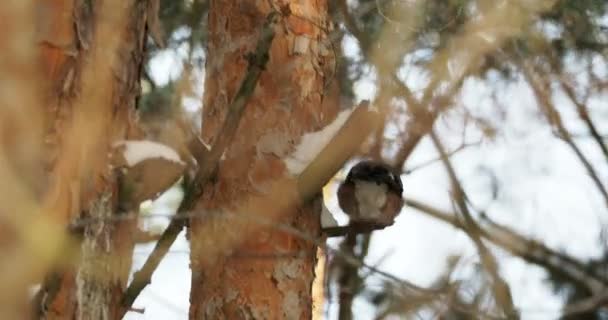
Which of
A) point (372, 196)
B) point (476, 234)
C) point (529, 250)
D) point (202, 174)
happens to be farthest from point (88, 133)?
point (529, 250)

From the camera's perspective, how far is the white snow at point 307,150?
232cm

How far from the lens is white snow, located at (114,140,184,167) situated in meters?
1.43

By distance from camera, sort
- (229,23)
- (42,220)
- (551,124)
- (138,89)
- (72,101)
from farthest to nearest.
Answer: (551,124)
(229,23)
(138,89)
(72,101)
(42,220)

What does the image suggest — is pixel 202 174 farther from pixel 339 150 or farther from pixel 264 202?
pixel 264 202

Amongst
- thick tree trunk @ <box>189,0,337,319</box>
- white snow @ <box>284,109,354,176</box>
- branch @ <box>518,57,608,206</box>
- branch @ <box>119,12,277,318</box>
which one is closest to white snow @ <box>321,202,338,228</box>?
thick tree trunk @ <box>189,0,337,319</box>

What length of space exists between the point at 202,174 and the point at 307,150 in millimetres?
633

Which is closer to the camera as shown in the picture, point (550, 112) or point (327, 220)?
point (327, 220)

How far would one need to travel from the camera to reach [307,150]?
96.0 inches

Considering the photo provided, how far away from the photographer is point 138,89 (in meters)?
1.60

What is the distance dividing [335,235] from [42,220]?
1256mm

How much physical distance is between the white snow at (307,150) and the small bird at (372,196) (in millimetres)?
101

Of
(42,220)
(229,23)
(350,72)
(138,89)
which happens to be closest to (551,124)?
(350,72)

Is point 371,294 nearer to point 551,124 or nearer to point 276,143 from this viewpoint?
point 551,124

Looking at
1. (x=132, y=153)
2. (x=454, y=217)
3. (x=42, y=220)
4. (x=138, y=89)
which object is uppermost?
(x=454, y=217)
